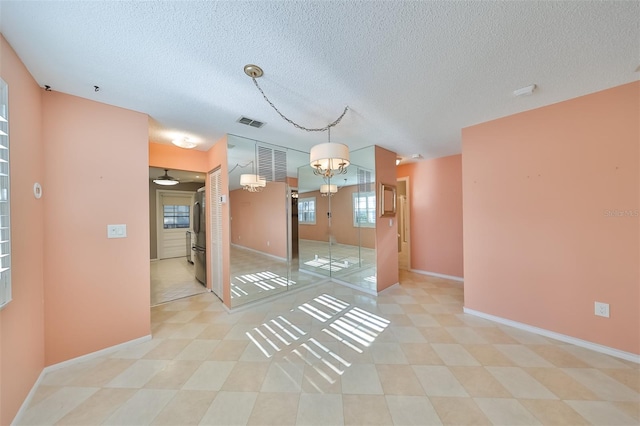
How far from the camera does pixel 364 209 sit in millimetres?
3938

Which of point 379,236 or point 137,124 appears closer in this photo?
point 137,124

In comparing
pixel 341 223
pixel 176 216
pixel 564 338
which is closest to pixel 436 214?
pixel 341 223

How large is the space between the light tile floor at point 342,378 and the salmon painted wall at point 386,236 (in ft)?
3.50

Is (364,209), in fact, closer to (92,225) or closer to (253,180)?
(253,180)

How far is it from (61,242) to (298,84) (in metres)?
2.57

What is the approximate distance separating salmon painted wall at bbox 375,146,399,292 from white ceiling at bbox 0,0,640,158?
4.47 ft

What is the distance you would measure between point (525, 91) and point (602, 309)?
87.9 inches

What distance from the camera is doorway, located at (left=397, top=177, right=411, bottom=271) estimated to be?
16.3 ft

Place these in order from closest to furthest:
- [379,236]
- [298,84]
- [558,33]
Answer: [558,33], [298,84], [379,236]

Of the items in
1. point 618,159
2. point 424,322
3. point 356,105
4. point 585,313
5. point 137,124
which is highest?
point 356,105

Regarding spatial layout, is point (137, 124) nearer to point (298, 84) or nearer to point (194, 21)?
point (194, 21)

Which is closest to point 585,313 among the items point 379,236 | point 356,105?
point 379,236

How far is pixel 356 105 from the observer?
2.27m

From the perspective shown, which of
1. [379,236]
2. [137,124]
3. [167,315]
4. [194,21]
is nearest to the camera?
[194,21]
